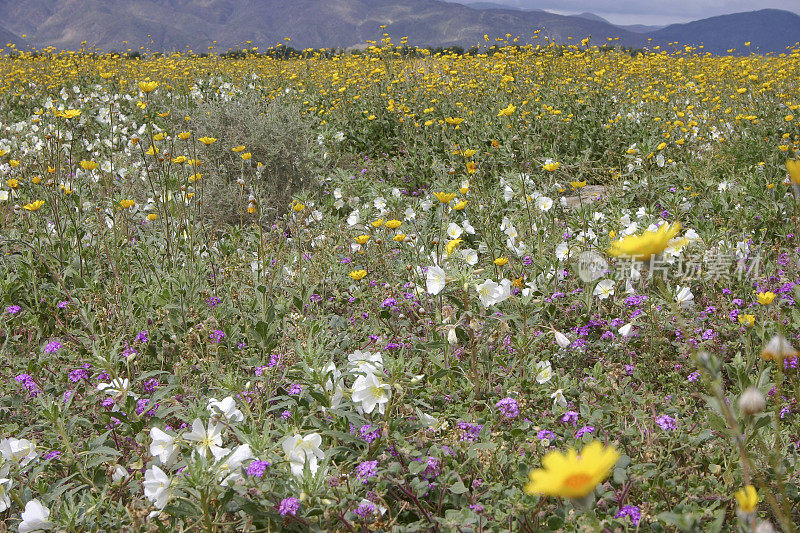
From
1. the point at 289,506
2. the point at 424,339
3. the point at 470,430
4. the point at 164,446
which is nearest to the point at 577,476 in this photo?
the point at 289,506

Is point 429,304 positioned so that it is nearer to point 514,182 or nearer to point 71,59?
point 514,182

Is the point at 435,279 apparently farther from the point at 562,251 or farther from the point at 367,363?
the point at 562,251

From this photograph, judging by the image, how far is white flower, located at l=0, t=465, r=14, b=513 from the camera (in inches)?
71.2

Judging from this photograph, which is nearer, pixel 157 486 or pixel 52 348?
pixel 157 486

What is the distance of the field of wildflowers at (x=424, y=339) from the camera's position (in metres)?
1.73

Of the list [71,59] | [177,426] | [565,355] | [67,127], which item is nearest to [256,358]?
[177,426]

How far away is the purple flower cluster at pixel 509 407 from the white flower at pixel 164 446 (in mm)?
1167

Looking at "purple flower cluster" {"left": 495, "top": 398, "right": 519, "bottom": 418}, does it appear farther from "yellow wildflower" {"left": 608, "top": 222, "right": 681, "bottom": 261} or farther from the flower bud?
"yellow wildflower" {"left": 608, "top": 222, "right": 681, "bottom": 261}

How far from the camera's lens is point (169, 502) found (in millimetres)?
1725

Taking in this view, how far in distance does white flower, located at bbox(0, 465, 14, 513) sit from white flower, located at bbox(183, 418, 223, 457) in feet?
1.99

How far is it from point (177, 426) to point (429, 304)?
145 cm

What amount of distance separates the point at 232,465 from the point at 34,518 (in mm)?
635

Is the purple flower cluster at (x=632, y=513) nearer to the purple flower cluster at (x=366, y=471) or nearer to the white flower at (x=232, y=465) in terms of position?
the purple flower cluster at (x=366, y=471)

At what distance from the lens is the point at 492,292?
2.45m
